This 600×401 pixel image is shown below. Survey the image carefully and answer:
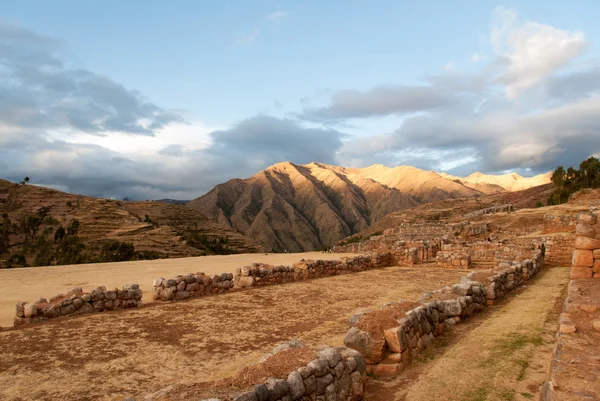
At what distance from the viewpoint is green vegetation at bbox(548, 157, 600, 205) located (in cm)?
5159

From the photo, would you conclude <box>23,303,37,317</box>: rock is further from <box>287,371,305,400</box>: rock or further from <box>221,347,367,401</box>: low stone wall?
<box>287,371,305,400</box>: rock

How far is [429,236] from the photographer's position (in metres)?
38.1

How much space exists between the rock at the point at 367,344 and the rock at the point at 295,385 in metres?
2.35

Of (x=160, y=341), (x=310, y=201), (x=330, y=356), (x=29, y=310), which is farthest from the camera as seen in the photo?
(x=310, y=201)

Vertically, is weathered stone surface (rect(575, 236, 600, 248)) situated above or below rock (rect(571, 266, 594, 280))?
above

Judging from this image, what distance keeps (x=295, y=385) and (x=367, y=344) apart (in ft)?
8.30

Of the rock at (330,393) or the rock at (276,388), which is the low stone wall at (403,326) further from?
the rock at (276,388)

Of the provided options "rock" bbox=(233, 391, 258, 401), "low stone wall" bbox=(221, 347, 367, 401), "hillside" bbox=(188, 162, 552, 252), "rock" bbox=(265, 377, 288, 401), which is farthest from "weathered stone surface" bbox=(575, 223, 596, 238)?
"hillside" bbox=(188, 162, 552, 252)

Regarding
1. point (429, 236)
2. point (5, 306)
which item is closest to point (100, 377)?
point (5, 306)

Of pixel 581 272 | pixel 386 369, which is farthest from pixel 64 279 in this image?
pixel 581 272

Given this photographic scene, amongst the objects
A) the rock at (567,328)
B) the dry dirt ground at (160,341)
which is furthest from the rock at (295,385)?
the rock at (567,328)

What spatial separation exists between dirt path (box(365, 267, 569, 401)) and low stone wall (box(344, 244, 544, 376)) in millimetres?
245

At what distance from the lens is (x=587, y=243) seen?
10508mm

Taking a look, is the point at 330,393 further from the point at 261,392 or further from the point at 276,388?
the point at 261,392
